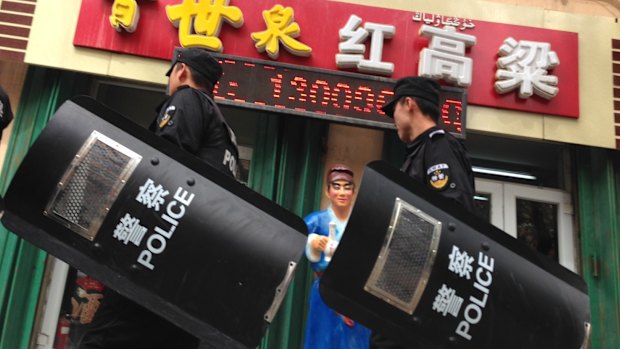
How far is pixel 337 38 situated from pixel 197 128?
8.23 ft

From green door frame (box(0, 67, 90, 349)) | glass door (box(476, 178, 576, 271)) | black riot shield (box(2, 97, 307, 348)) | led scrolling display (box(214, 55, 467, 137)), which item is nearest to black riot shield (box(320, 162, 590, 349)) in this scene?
black riot shield (box(2, 97, 307, 348))

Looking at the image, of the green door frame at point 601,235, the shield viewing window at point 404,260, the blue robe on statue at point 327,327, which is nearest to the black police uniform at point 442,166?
the shield viewing window at point 404,260

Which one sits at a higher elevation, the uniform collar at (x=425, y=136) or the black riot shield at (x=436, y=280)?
the uniform collar at (x=425, y=136)

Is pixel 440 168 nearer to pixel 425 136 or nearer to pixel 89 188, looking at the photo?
pixel 425 136

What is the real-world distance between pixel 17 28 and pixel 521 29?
4.02m

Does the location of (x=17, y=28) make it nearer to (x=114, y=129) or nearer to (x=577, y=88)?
(x=114, y=129)

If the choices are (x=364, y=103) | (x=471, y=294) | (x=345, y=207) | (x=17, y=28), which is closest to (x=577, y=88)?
(x=364, y=103)

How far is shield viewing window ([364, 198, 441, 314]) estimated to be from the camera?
1675 millimetres

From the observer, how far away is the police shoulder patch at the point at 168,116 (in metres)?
1.91

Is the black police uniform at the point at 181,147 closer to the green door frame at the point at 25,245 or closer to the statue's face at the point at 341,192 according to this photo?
the statue's face at the point at 341,192

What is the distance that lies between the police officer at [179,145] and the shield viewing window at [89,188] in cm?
23

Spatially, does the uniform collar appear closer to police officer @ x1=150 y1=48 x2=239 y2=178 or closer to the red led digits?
police officer @ x1=150 y1=48 x2=239 y2=178

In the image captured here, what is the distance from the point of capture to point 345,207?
358 centimetres

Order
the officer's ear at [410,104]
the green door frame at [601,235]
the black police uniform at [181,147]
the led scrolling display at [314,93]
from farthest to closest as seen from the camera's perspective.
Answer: the green door frame at [601,235]
the led scrolling display at [314,93]
the officer's ear at [410,104]
the black police uniform at [181,147]
